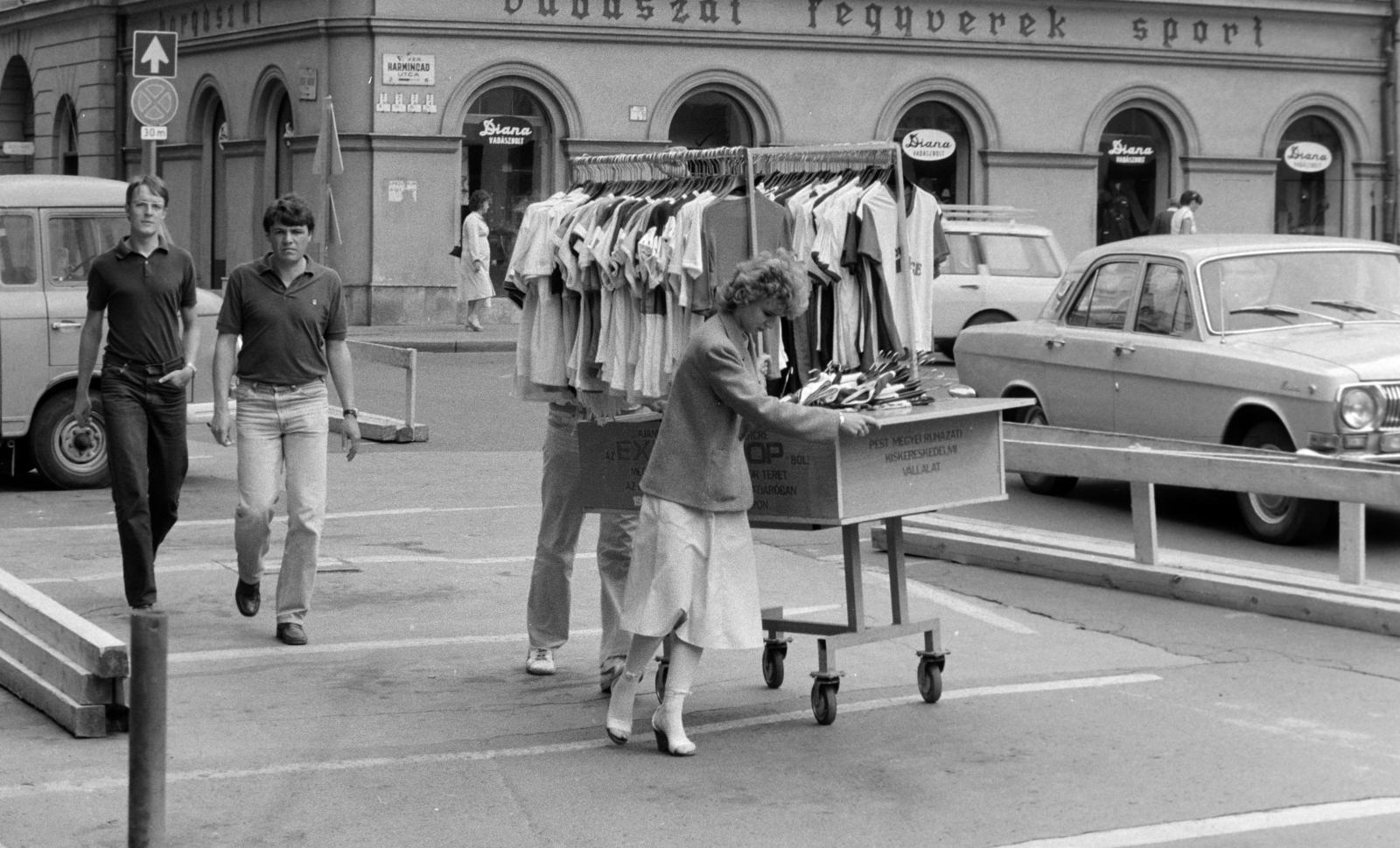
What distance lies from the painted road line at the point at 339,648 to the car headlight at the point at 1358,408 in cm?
487

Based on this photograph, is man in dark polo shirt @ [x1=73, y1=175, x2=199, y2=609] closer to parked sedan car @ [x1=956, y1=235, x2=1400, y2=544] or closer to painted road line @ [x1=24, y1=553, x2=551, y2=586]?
painted road line @ [x1=24, y1=553, x2=551, y2=586]

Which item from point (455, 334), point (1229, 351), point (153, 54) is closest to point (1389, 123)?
point (455, 334)

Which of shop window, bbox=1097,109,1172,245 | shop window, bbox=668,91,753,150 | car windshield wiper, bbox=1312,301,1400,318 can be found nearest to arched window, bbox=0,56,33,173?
shop window, bbox=668,91,753,150

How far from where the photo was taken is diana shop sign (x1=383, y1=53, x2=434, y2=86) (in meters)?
28.1

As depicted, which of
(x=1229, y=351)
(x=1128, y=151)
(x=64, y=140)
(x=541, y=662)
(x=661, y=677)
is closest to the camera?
(x=661, y=677)

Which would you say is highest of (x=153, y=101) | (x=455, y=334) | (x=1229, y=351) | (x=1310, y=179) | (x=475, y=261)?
(x=1310, y=179)

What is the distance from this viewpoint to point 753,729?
7.14 m

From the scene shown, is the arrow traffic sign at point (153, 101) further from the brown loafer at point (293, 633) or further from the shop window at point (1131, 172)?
the shop window at point (1131, 172)

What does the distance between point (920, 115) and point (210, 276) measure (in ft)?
39.3

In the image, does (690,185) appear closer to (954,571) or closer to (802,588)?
(802,588)

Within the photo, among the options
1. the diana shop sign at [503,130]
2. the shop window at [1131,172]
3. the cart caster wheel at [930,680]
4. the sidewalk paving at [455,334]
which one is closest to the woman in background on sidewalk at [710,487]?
the cart caster wheel at [930,680]

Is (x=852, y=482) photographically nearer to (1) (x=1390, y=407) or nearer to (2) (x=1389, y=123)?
(1) (x=1390, y=407)

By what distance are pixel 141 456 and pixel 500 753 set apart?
276 cm

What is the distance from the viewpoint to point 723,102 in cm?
3038
